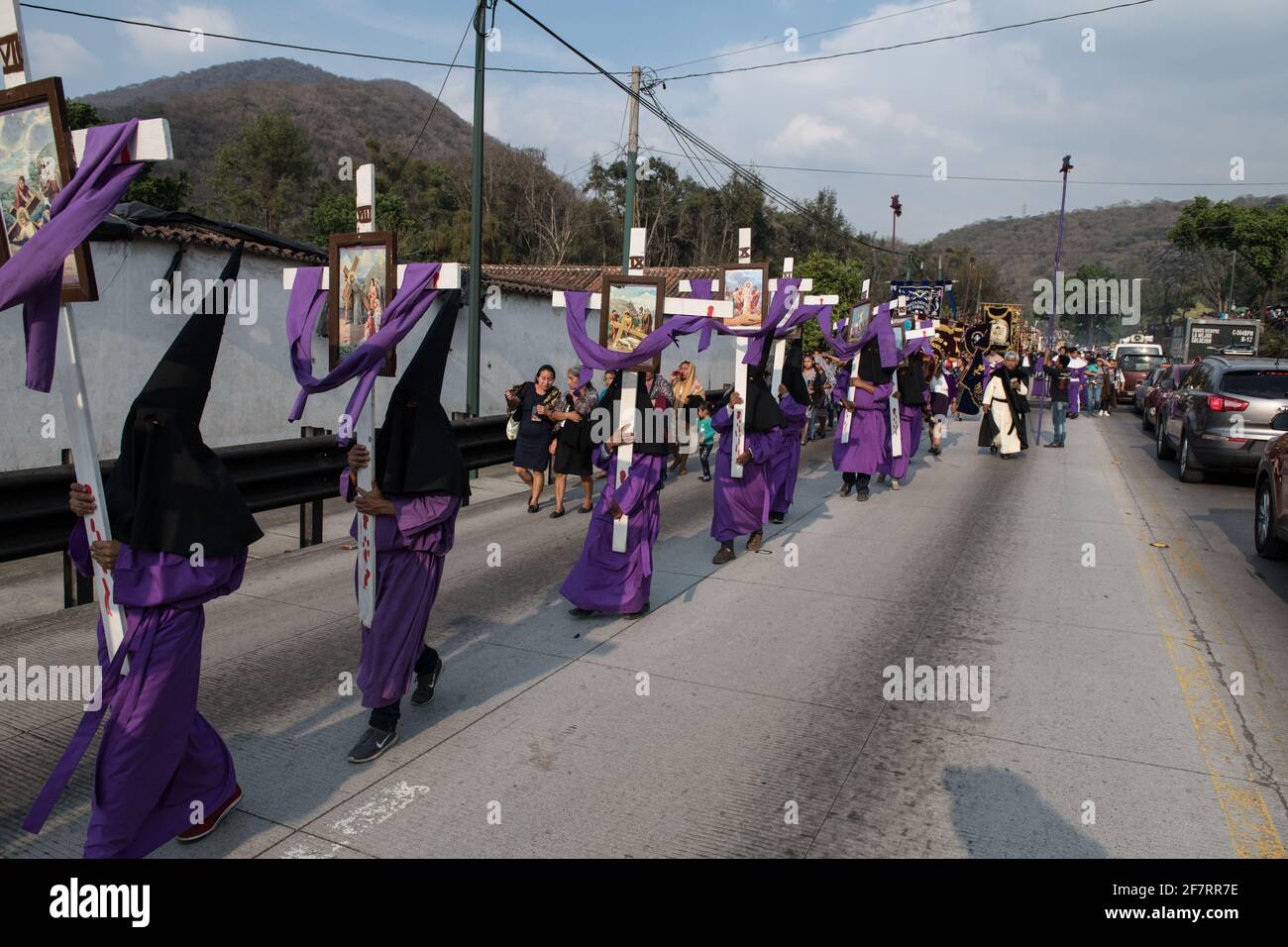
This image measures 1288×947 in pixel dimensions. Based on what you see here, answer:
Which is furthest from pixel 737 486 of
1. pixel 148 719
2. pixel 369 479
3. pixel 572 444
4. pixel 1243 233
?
pixel 1243 233

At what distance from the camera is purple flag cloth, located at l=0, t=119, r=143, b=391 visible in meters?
3.28

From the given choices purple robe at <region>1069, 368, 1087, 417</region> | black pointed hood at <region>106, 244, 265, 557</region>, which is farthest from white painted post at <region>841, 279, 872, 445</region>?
purple robe at <region>1069, 368, 1087, 417</region>

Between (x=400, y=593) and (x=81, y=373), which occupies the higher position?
(x=81, y=373)

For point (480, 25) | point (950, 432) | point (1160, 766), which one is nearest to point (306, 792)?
point (1160, 766)

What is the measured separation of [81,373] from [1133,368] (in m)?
36.0

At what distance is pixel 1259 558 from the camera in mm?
→ 9547

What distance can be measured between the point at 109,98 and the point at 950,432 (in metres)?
224

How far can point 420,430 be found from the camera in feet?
15.7

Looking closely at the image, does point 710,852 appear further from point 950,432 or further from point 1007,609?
point 950,432

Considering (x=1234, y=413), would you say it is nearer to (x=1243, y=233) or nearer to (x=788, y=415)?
(x=788, y=415)

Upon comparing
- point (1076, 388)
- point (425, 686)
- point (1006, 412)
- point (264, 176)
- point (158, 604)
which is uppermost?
point (264, 176)

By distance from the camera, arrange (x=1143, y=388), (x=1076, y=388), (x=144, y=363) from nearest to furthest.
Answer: (x=144, y=363) < (x=1076, y=388) < (x=1143, y=388)

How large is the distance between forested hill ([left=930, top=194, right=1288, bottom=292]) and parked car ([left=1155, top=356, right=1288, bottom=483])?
141597mm

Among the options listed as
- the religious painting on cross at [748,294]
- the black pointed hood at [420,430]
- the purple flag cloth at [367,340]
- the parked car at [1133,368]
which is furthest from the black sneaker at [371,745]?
the parked car at [1133,368]
